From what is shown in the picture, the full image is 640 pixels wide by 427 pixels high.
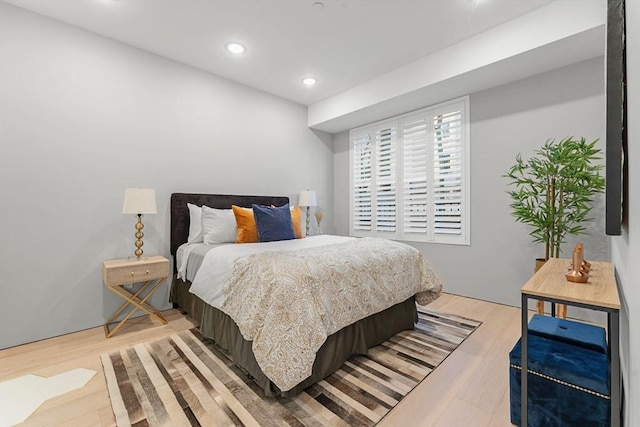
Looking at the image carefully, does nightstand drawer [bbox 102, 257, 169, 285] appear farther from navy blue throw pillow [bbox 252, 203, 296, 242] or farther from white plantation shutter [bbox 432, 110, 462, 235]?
white plantation shutter [bbox 432, 110, 462, 235]

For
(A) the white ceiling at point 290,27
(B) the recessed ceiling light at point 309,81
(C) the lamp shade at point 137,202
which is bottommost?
(C) the lamp shade at point 137,202

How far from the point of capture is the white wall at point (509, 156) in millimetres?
2818

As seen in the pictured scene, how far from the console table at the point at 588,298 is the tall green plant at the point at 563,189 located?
1.02 m

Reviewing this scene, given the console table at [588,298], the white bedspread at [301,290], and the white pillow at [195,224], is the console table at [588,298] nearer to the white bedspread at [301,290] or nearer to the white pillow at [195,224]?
the white bedspread at [301,290]

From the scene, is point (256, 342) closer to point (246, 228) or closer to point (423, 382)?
point (423, 382)

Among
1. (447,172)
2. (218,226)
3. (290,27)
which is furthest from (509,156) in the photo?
(218,226)

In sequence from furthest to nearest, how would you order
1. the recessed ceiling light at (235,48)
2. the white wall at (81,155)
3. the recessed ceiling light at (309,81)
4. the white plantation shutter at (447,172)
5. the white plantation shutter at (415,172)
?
the white plantation shutter at (415,172), the recessed ceiling light at (309,81), the white plantation shutter at (447,172), the recessed ceiling light at (235,48), the white wall at (81,155)

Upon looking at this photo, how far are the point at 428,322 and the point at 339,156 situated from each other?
324cm

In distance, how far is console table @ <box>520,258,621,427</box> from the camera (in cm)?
119

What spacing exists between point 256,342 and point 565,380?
1.59 meters

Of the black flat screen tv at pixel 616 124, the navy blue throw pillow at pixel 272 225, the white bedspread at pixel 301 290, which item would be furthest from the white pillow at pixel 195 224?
the black flat screen tv at pixel 616 124

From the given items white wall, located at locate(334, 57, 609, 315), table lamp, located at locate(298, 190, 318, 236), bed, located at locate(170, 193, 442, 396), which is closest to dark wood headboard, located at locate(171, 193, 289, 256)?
bed, located at locate(170, 193, 442, 396)

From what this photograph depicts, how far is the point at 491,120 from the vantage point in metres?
3.41

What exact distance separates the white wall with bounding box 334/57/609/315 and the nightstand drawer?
10.9 ft
